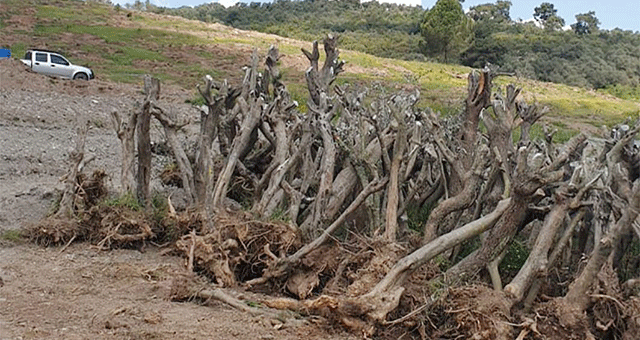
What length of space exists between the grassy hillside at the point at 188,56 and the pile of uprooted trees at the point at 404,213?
46.0ft

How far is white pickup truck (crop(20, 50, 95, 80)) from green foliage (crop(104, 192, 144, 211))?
55.5ft

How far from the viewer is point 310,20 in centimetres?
6316

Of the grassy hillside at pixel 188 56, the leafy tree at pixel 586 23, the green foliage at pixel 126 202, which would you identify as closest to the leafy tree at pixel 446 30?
the grassy hillside at pixel 188 56

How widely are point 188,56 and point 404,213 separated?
25963 millimetres

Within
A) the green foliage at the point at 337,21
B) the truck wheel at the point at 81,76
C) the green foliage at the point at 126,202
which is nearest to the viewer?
the green foliage at the point at 126,202

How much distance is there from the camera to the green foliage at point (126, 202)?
222 inches

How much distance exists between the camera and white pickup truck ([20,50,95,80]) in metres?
21.6

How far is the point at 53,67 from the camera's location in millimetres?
21734

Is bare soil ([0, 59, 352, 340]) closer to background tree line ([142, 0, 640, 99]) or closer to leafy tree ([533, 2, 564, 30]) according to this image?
background tree line ([142, 0, 640, 99])

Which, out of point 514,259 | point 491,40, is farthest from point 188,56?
point 514,259

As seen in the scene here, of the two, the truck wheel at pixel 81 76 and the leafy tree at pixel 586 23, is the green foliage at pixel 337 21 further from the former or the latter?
the truck wheel at pixel 81 76

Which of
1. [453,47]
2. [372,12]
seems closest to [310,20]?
[372,12]

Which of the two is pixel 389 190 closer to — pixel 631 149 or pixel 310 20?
pixel 631 149

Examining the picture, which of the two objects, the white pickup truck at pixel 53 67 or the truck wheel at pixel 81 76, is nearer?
the white pickup truck at pixel 53 67
